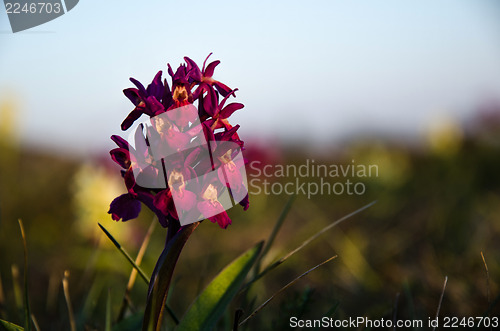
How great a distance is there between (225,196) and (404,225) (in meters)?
2.37

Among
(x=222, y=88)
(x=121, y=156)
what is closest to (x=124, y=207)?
(x=121, y=156)

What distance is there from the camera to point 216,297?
954 mm

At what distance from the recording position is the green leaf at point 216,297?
0.92 m

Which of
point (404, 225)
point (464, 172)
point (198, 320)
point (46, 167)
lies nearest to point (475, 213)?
point (404, 225)

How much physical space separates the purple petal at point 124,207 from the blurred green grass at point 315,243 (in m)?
0.42

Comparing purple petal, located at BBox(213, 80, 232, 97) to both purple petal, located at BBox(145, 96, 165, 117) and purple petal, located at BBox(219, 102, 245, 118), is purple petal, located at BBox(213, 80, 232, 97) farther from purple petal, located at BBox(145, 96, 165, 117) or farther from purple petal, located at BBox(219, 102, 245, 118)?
purple petal, located at BBox(145, 96, 165, 117)

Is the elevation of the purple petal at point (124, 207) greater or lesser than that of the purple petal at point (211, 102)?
lesser

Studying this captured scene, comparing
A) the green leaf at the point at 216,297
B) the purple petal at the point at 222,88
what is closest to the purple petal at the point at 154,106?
the purple petal at the point at 222,88

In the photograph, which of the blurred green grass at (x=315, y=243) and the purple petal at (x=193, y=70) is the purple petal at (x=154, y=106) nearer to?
the purple petal at (x=193, y=70)

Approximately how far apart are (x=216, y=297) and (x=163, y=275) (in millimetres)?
179

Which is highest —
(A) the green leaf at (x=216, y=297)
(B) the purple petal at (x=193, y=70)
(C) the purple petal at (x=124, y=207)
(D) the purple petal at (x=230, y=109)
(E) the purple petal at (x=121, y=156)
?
(B) the purple petal at (x=193, y=70)

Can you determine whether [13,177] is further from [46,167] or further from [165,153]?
[165,153]

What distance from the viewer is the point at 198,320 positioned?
3.02 ft

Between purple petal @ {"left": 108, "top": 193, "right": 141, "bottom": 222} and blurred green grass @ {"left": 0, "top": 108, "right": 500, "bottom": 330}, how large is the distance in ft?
1.38
